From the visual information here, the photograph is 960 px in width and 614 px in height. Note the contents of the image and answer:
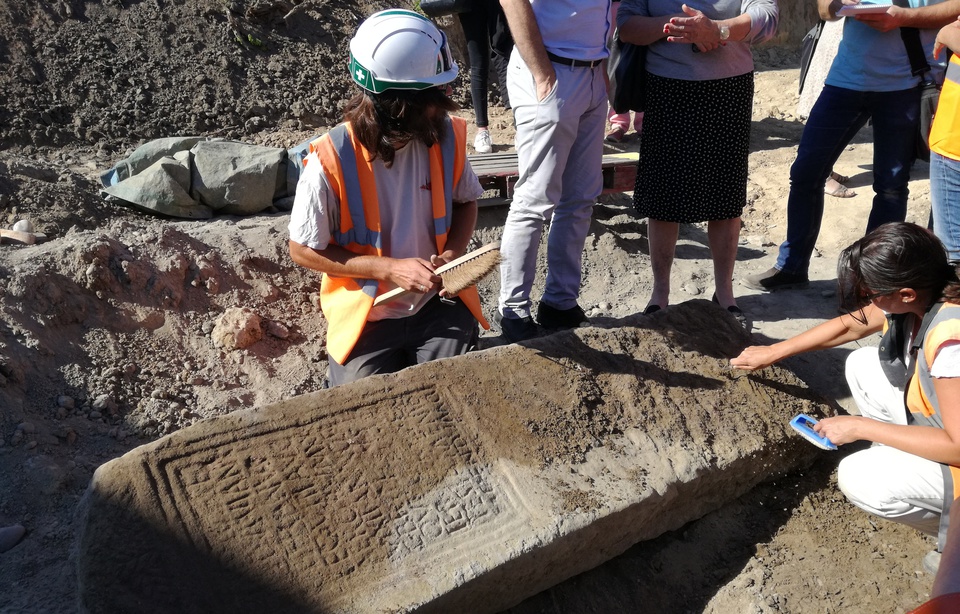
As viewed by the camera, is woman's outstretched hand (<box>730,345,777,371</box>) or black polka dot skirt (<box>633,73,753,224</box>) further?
black polka dot skirt (<box>633,73,753,224</box>)

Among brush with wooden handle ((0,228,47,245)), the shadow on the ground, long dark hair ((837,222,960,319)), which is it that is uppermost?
long dark hair ((837,222,960,319))

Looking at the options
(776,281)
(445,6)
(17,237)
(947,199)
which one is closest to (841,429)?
(947,199)

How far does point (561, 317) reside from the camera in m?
3.60

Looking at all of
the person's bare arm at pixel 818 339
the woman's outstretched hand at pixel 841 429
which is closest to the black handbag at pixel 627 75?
the person's bare arm at pixel 818 339

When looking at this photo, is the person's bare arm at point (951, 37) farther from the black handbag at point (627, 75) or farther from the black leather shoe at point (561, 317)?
the black leather shoe at point (561, 317)

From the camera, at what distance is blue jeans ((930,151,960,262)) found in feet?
10.5

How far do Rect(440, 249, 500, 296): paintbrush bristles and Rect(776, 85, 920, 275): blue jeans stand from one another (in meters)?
2.22

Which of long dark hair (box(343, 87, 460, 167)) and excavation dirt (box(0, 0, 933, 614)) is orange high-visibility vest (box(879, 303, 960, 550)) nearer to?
excavation dirt (box(0, 0, 933, 614))

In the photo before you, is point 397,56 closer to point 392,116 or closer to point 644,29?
point 392,116

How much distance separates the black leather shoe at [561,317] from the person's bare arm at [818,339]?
0.75m

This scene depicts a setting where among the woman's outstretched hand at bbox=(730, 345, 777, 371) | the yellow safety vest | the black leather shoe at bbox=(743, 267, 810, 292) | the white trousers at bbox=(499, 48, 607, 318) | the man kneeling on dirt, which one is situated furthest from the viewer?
the black leather shoe at bbox=(743, 267, 810, 292)

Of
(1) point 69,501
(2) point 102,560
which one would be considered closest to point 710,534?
(2) point 102,560

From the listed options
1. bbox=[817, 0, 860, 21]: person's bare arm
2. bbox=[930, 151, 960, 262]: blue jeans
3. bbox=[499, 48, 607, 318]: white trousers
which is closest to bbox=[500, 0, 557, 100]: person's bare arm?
bbox=[499, 48, 607, 318]: white trousers

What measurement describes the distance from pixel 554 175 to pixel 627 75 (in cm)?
65
